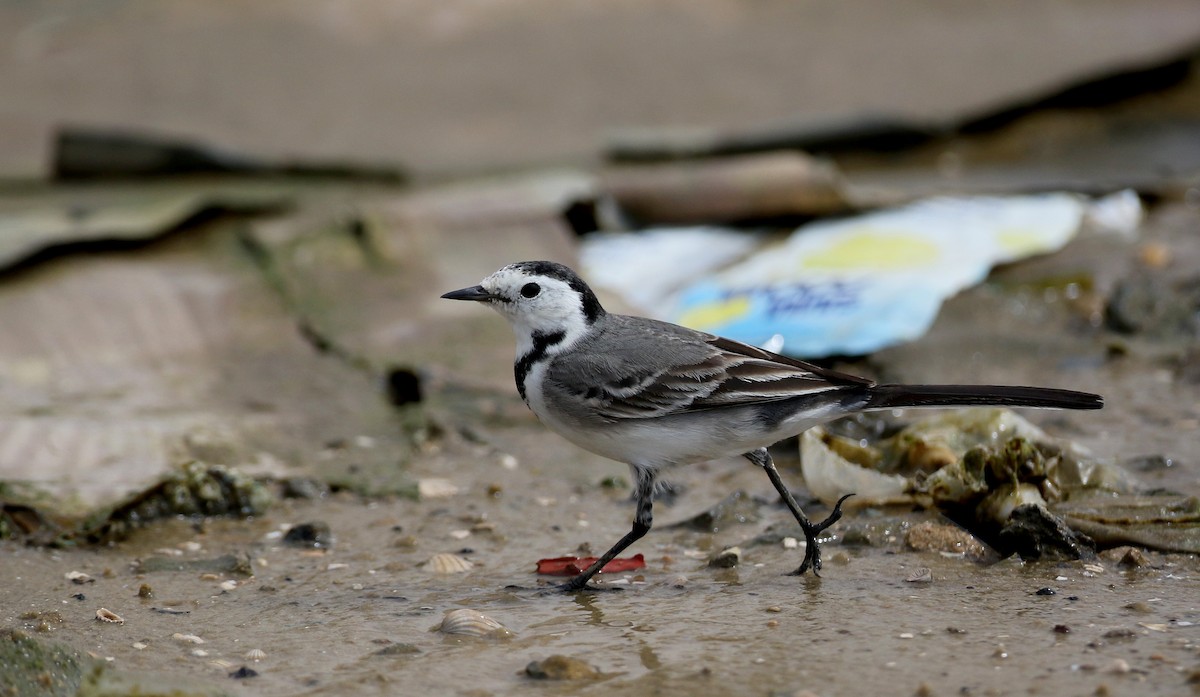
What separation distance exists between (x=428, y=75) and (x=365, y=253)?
12.6 feet

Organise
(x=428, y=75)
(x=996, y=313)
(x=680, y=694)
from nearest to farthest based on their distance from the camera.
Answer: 1. (x=680, y=694)
2. (x=996, y=313)
3. (x=428, y=75)

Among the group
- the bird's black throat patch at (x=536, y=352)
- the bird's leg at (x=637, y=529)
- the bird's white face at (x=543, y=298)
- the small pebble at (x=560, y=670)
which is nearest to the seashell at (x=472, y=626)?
the small pebble at (x=560, y=670)

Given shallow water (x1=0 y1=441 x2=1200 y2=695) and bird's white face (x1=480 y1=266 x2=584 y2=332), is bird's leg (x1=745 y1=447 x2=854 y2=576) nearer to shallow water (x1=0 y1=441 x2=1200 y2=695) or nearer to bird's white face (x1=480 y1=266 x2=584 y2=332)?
shallow water (x1=0 y1=441 x2=1200 y2=695)

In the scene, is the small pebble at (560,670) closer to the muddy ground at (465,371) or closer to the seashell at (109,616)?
the muddy ground at (465,371)

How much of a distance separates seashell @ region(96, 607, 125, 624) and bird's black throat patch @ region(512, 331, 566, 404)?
1.43 metres

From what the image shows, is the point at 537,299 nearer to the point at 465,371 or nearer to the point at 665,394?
the point at 665,394

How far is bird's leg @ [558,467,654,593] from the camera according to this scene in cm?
414

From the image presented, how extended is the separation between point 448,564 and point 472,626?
0.70 m

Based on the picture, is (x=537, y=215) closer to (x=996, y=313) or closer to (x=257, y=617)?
(x=996, y=313)

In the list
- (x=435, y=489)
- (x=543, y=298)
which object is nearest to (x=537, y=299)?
(x=543, y=298)

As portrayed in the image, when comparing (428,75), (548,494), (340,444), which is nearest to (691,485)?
(548,494)

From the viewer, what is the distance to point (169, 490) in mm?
4746

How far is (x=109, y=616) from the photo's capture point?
383 centimetres

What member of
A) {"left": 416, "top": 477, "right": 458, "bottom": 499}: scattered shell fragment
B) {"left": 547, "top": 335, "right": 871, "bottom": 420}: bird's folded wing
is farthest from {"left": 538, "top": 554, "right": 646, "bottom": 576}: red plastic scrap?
{"left": 416, "top": 477, "right": 458, "bottom": 499}: scattered shell fragment
